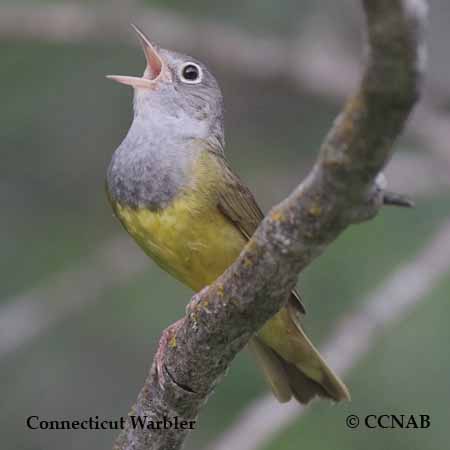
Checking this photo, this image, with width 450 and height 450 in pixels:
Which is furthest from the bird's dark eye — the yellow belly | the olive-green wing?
the yellow belly

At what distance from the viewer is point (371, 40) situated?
7.43 feet

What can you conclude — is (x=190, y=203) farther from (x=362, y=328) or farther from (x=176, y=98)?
(x=362, y=328)

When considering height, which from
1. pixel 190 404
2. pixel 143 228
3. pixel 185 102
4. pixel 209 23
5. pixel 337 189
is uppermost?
pixel 209 23

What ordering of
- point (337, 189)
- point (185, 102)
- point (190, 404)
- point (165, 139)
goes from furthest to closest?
1. point (185, 102)
2. point (165, 139)
3. point (190, 404)
4. point (337, 189)

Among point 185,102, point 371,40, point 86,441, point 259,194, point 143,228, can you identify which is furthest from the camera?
point 259,194

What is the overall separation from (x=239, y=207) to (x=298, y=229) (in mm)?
1537

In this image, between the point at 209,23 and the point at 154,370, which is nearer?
the point at 154,370

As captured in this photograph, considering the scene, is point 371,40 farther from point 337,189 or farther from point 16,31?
point 16,31

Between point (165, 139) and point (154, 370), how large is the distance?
53.1 inches

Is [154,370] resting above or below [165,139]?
below

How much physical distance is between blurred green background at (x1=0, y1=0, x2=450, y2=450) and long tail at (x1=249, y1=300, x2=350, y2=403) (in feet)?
4.20

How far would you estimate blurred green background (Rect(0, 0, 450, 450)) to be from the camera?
6.54 meters

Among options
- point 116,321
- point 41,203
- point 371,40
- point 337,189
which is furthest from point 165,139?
point 41,203

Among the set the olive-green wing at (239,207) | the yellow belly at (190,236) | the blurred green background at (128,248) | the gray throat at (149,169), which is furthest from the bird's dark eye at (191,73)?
the blurred green background at (128,248)
